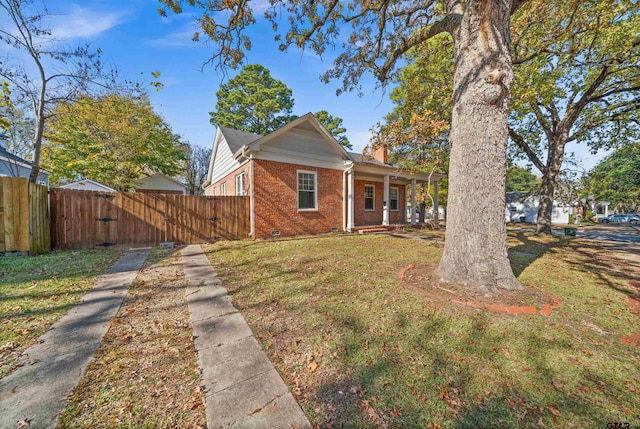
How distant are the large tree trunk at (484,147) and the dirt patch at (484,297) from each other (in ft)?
0.56

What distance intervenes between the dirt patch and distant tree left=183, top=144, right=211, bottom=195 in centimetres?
2847

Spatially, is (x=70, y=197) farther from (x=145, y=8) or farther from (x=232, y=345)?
(x=232, y=345)

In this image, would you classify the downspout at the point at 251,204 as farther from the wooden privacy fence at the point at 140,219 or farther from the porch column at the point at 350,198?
the porch column at the point at 350,198

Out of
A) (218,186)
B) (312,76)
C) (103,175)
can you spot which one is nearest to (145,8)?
(312,76)

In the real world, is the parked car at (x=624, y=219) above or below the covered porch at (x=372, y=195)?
below

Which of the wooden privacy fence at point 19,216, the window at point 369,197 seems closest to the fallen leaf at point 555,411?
the wooden privacy fence at point 19,216

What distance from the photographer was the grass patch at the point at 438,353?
1.77m

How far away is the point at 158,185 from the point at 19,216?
14.4 metres

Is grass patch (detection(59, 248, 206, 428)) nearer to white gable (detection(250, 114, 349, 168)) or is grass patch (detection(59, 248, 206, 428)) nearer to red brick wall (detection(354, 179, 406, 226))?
white gable (detection(250, 114, 349, 168))

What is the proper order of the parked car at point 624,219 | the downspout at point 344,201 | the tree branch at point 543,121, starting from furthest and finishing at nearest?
1. the parked car at point 624,219
2. the downspout at point 344,201
3. the tree branch at point 543,121

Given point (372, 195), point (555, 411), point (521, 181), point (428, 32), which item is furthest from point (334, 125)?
point (521, 181)

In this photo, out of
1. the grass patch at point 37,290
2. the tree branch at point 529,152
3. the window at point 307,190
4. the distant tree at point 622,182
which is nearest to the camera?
the grass patch at point 37,290

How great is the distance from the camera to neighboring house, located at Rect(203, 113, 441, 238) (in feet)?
30.2

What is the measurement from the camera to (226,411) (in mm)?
1729
